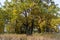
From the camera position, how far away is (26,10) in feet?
101

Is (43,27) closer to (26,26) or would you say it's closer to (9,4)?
(26,26)

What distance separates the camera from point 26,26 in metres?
31.0

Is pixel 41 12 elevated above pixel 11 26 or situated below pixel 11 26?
above

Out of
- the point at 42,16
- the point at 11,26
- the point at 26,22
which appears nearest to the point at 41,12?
the point at 42,16

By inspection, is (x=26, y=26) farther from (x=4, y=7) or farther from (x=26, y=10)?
(x=4, y=7)

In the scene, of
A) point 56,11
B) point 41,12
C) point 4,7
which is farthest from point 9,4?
point 56,11

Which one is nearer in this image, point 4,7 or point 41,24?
point 41,24

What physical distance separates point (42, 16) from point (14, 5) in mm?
4662

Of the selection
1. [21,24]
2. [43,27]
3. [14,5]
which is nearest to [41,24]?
[43,27]

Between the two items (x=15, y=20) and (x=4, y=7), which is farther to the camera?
(x=4, y=7)

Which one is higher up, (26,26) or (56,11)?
(56,11)

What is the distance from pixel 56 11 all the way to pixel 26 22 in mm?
5031

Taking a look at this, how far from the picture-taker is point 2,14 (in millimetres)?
31234

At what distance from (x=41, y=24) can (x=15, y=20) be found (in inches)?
154
